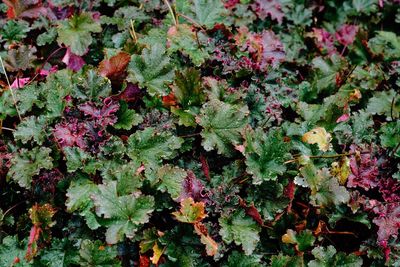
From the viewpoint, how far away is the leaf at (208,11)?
3.16 meters

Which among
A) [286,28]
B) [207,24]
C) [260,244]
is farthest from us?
[286,28]

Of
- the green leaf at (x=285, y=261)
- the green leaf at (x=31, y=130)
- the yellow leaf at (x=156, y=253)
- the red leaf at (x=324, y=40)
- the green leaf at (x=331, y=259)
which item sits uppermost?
the green leaf at (x=31, y=130)

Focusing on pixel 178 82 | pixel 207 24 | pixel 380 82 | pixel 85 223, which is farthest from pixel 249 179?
pixel 380 82

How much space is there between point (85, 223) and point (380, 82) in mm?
2102

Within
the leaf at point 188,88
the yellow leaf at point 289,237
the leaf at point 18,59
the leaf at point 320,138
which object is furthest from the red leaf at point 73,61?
the yellow leaf at point 289,237

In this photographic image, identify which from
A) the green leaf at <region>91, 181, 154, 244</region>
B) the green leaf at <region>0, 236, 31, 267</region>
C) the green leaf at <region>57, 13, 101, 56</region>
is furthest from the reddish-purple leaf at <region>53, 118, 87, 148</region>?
the green leaf at <region>57, 13, 101, 56</region>

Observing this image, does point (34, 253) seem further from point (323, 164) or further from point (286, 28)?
point (286, 28)

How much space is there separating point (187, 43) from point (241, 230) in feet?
3.97

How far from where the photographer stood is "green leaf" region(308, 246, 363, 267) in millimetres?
2480

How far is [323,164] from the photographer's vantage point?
8.94 ft

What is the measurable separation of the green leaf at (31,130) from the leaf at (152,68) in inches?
21.2

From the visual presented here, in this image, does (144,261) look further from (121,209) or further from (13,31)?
(13,31)

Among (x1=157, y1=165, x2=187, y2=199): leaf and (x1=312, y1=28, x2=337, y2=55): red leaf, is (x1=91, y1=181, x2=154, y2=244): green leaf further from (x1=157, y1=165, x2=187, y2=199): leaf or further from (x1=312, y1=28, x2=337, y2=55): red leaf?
(x1=312, y1=28, x2=337, y2=55): red leaf

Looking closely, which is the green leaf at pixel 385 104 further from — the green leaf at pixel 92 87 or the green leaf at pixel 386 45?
the green leaf at pixel 92 87
